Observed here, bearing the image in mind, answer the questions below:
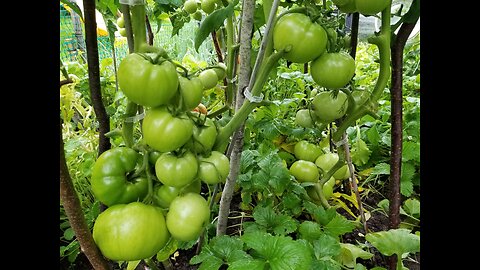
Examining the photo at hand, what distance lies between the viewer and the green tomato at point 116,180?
1.86ft

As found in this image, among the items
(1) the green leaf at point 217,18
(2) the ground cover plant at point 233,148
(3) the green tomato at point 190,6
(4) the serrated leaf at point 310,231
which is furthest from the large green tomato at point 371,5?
(3) the green tomato at point 190,6

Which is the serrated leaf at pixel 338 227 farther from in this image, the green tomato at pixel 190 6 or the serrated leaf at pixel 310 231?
the green tomato at pixel 190 6

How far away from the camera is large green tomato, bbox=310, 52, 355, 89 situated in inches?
22.7

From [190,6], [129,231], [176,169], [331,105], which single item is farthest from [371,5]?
[190,6]

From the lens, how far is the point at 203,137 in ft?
1.88

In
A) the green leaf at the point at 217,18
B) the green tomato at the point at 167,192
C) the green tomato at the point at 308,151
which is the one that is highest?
the green leaf at the point at 217,18

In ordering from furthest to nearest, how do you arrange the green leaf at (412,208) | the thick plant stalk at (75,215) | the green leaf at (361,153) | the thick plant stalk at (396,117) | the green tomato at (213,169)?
the green leaf at (361,153) → the green leaf at (412,208) → the thick plant stalk at (396,117) → the green tomato at (213,169) → the thick plant stalk at (75,215)

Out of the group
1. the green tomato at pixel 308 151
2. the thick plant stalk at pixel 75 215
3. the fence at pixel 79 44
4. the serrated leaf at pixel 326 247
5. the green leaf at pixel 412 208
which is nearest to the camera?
the thick plant stalk at pixel 75 215

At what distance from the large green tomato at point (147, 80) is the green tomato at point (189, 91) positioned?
0.03m

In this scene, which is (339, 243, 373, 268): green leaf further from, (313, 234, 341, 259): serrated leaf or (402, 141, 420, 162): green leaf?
(402, 141, 420, 162): green leaf

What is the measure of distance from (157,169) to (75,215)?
0.12 meters

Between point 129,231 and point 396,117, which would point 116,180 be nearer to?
point 129,231
